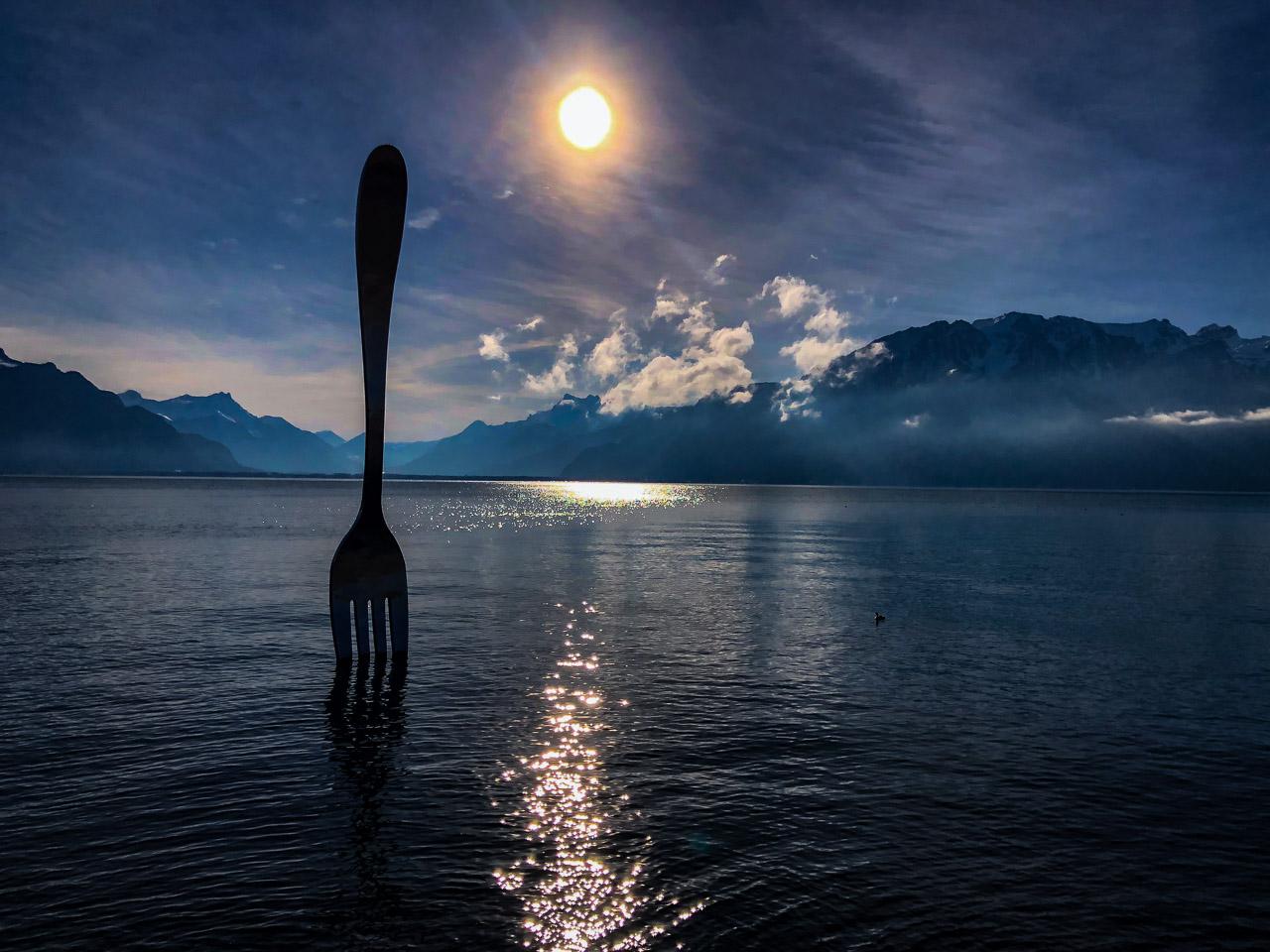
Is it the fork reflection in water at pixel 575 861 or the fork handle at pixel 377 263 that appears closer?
the fork reflection in water at pixel 575 861

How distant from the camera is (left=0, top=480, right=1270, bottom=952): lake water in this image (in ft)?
45.7

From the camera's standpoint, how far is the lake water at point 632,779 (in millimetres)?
13938

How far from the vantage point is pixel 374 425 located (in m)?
31.0

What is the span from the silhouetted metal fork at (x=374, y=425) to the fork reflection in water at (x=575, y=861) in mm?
10908

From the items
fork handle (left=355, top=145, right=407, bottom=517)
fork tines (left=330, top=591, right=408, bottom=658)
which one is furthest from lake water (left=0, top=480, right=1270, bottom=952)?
fork handle (left=355, top=145, right=407, bottom=517)

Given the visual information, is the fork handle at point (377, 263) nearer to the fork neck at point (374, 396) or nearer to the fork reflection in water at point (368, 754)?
the fork neck at point (374, 396)

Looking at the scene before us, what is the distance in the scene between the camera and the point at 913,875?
15.6 metres

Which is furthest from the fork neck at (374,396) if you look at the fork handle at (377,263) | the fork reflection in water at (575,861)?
the fork reflection in water at (575,861)

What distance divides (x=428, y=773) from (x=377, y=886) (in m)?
6.11

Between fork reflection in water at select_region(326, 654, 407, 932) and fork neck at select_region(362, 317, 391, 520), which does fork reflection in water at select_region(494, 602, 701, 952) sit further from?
fork neck at select_region(362, 317, 391, 520)

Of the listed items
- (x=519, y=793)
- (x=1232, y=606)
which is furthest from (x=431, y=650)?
(x=1232, y=606)

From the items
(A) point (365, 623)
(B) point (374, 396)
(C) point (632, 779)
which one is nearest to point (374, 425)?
(B) point (374, 396)

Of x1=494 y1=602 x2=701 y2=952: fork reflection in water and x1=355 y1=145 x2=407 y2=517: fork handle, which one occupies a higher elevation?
x1=355 y1=145 x2=407 y2=517: fork handle

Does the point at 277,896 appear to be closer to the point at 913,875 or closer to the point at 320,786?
the point at 320,786
